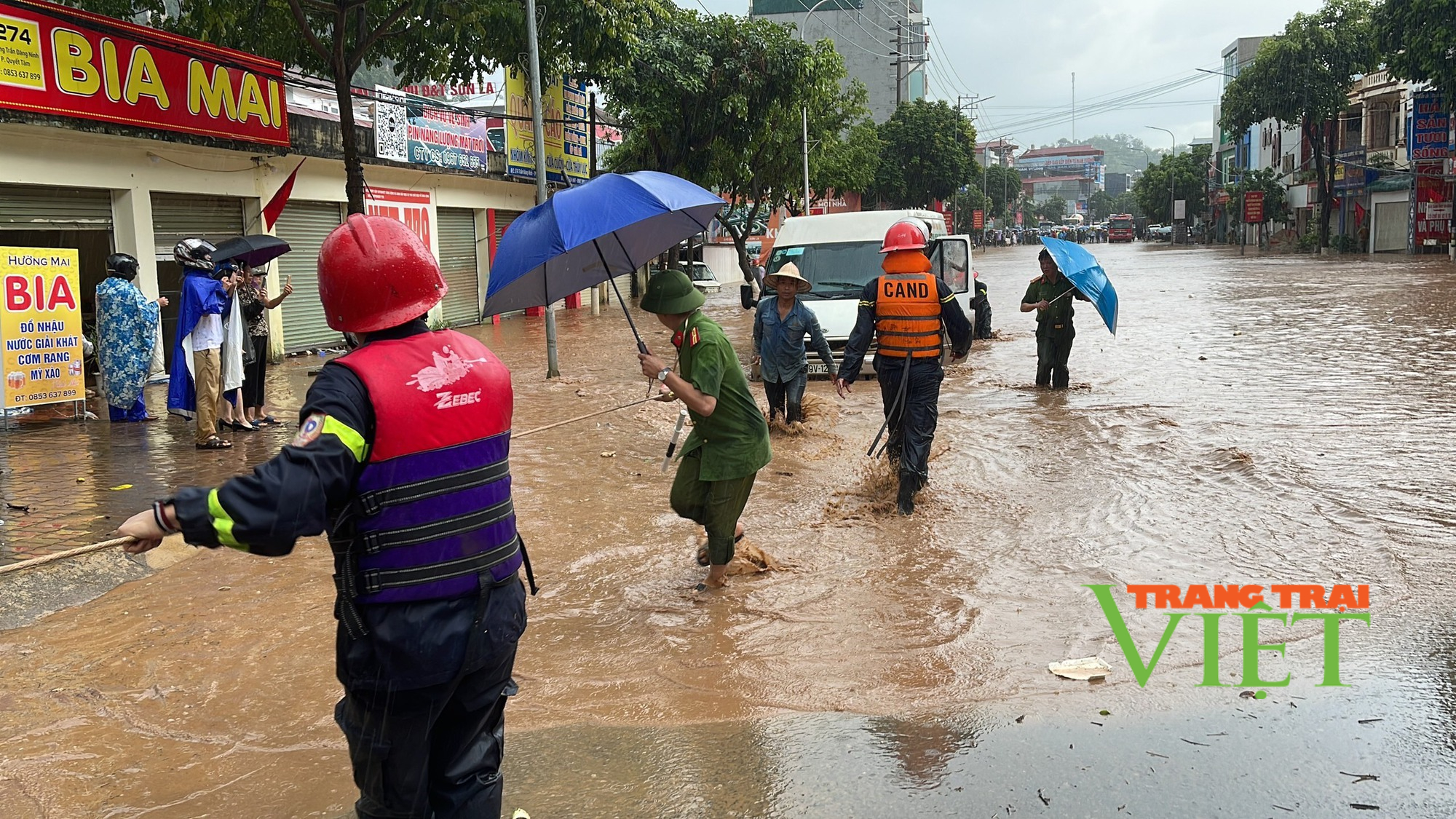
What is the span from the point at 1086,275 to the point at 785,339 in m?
3.23

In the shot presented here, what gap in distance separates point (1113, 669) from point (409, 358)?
10.9 feet

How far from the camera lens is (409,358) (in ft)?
8.64

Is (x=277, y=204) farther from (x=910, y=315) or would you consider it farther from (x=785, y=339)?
(x=910, y=315)

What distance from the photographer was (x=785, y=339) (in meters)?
10.2

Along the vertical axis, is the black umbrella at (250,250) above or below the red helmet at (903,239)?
above

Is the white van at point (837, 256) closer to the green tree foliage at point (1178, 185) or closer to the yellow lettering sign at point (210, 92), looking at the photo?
the yellow lettering sign at point (210, 92)

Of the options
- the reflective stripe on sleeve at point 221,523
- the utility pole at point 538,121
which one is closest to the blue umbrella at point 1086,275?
the utility pole at point 538,121

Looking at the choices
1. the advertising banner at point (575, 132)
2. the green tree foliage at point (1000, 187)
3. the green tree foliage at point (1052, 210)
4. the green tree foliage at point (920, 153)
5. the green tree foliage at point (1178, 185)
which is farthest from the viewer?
the green tree foliage at point (1052, 210)

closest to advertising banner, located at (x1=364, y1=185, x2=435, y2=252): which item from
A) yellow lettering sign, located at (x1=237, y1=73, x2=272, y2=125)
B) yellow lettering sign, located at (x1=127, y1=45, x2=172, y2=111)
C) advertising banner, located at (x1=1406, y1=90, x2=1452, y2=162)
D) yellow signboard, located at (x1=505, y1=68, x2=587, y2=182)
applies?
yellow signboard, located at (x1=505, y1=68, x2=587, y2=182)

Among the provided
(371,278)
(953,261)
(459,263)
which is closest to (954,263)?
(953,261)

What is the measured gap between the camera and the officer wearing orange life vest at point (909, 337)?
720 centimetres

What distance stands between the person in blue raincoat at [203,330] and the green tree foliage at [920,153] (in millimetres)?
52035

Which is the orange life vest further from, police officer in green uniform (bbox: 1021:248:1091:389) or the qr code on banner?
the qr code on banner

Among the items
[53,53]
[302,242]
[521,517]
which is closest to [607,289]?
[302,242]
